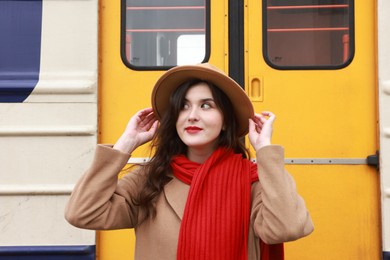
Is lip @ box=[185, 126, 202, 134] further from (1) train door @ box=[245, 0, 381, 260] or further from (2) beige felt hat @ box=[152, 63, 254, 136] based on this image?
(1) train door @ box=[245, 0, 381, 260]

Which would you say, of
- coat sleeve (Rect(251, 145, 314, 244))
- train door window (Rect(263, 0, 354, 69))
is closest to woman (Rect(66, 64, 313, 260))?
coat sleeve (Rect(251, 145, 314, 244))

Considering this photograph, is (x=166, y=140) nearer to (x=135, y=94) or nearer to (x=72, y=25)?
(x=135, y=94)

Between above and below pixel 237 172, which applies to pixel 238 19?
above

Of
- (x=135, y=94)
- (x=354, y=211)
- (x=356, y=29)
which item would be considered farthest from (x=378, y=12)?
(x=135, y=94)

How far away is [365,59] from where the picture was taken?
243cm

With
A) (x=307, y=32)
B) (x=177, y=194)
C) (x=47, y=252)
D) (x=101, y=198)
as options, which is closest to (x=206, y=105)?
(x=177, y=194)

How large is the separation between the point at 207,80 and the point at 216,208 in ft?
1.34

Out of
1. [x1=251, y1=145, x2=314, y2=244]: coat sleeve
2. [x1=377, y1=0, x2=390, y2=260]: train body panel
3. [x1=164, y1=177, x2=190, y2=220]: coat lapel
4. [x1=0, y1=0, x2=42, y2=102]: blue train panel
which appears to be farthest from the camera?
[x1=0, y1=0, x2=42, y2=102]: blue train panel

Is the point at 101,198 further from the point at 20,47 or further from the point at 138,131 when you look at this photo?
the point at 20,47

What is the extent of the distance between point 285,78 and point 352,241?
0.81m

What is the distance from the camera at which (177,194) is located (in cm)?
Answer: 162

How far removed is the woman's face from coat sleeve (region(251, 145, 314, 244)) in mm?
166

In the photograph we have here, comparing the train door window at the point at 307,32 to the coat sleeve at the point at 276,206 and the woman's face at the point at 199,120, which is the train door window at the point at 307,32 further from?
the coat sleeve at the point at 276,206

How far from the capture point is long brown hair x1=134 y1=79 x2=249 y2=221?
1.63m
